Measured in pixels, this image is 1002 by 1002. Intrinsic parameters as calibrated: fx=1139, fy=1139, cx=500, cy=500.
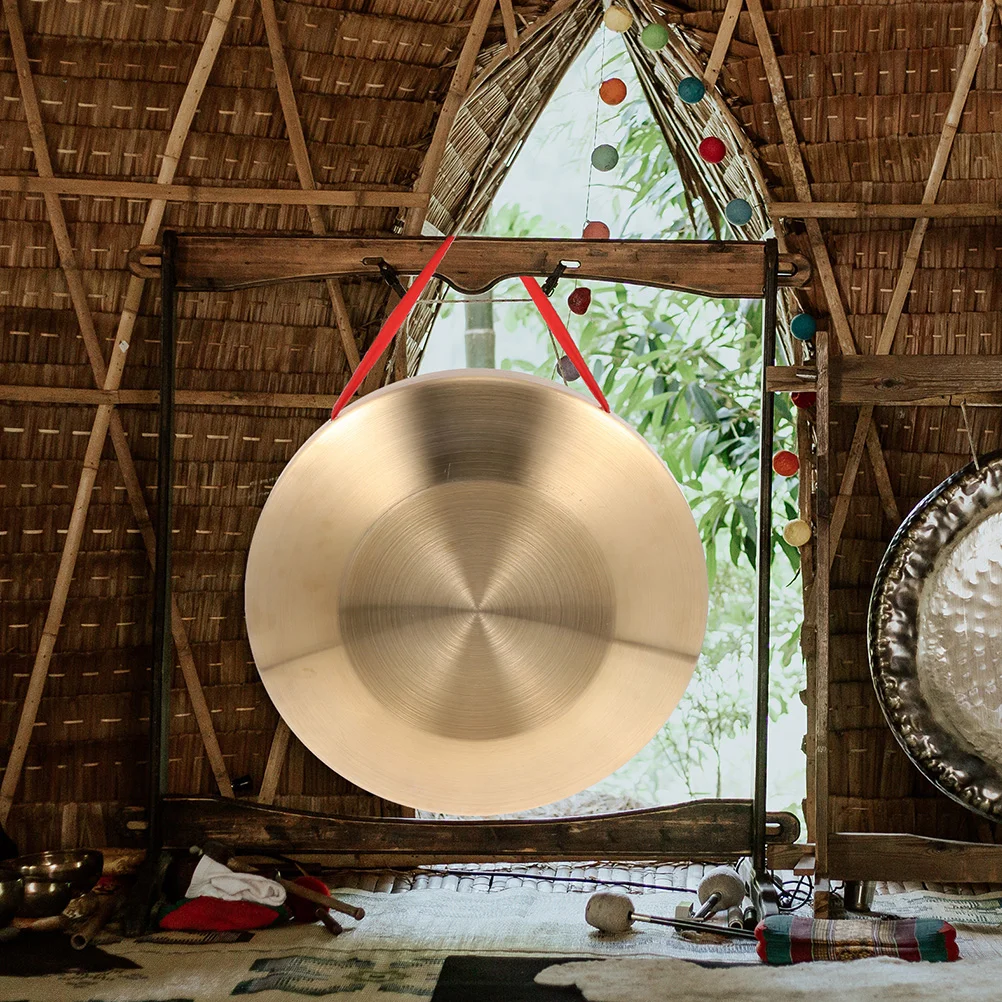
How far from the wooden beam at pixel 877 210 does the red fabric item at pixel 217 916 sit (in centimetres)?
224

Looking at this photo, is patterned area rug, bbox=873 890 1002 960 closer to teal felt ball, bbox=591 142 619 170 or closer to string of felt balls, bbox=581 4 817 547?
string of felt balls, bbox=581 4 817 547

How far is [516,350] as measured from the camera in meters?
5.61

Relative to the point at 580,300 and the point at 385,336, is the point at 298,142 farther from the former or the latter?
the point at 385,336

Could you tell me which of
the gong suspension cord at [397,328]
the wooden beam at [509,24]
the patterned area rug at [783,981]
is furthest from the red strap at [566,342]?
the patterned area rug at [783,981]

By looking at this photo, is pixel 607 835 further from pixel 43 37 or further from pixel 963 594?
pixel 43 37

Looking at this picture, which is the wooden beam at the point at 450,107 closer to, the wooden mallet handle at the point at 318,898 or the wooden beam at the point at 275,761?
the wooden beam at the point at 275,761

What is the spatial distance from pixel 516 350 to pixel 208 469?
2606 millimetres

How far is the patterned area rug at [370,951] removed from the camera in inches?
87.6

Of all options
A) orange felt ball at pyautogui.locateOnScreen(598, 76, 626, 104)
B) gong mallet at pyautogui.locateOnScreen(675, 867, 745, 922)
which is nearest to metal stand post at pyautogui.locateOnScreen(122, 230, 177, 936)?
orange felt ball at pyautogui.locateOnScreen(598, 76, 626, 104)

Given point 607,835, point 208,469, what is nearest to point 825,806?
point 607,835

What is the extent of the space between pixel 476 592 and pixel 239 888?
3.14ft

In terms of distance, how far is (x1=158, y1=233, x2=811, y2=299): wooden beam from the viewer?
2730 millimetres

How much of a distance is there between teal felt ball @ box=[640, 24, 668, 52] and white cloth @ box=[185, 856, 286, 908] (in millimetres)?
2310

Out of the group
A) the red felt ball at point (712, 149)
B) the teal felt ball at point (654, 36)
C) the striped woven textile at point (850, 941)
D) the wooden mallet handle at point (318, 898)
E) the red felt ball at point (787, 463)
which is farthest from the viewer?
the red felt ball at point (787, 463)
